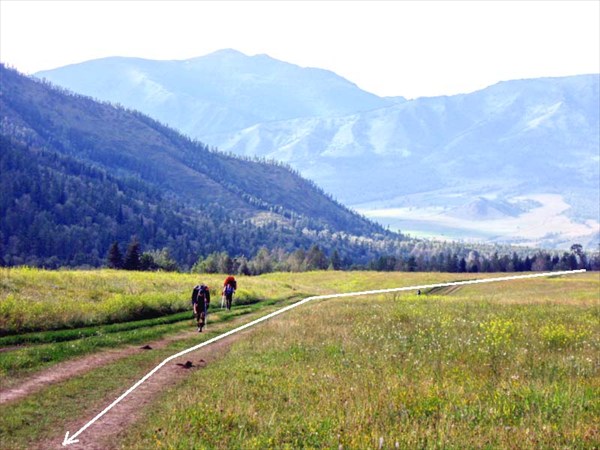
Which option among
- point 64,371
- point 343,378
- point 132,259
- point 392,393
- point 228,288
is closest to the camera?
point 392,393

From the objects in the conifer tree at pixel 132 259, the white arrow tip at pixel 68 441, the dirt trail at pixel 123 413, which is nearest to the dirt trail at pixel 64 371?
the dirt trail at pixel 123 413

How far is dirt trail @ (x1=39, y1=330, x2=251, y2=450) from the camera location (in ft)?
42.4

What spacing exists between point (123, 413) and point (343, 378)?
6.20 m

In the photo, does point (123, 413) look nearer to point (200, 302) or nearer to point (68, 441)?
point (68, 441)

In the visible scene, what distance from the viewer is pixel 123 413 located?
15.2 metres

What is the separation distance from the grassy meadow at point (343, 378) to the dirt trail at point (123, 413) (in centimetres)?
31

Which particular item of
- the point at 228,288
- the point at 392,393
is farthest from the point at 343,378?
the point at 228,288

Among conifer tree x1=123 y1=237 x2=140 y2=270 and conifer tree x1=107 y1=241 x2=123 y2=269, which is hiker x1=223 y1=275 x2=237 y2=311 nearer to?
conifer tree x1=123 y1=237 x2=140 y2=270

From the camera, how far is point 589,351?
23.7m

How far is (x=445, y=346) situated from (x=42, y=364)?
13547 mm

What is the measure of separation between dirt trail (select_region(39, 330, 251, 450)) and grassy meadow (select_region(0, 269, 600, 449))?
308 mm

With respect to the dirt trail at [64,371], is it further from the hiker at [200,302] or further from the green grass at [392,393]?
the hiker at [200,302]

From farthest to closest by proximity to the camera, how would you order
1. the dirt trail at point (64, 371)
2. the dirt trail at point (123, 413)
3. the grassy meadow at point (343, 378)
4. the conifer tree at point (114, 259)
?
the conifer tree at point (114, 259) → the dirt trail at point (64, 371) → the grassy meadow at point (343, 378) → the dirt trail at point (123, 413)

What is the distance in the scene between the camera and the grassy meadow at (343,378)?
1342 cm
